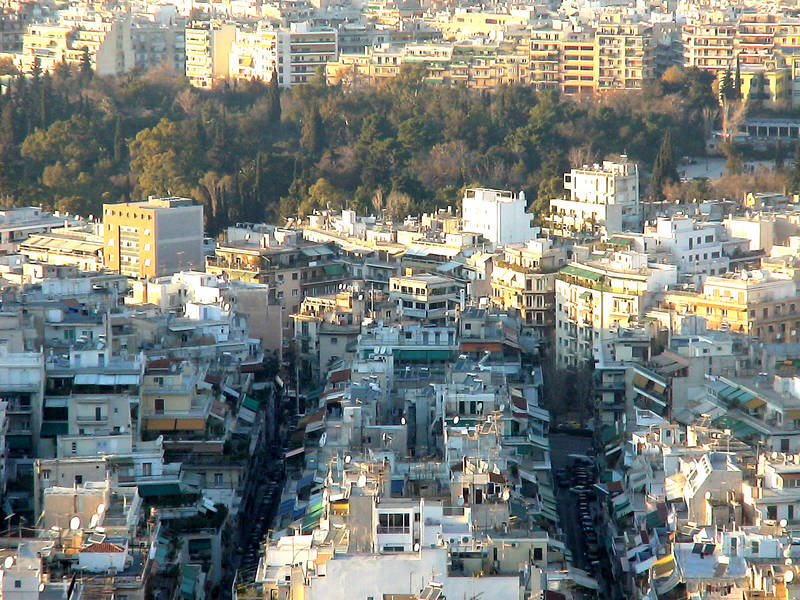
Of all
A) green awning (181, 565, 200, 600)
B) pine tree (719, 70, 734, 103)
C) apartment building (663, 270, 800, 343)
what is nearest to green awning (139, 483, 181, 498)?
green awning (181, 565, 200, 600)

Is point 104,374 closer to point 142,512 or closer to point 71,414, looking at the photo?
point 71,414

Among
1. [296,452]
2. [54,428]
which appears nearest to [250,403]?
[296,452]

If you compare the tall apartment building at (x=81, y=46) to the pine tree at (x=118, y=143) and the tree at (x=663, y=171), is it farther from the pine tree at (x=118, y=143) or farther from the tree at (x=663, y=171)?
the tree at (x=663, y=171)

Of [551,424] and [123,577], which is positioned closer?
[123,577]

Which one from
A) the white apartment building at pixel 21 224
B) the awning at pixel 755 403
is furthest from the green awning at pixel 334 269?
the awning at pixel 755 403

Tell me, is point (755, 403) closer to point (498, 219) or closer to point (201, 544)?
point (201, 544)

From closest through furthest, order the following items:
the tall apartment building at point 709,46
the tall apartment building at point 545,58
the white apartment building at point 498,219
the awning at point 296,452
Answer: the awning at point 296,452, the white apartment building at point 498,219, the tall apartment building at point 545,58, the tall apartment building at point 709,46

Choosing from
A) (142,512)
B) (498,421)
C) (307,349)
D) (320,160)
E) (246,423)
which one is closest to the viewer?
(142,512)

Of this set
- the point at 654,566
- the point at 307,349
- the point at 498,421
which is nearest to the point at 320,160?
the point at 307,349
